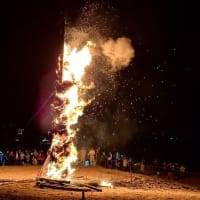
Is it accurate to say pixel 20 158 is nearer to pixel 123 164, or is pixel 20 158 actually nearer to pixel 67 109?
pixel 123 164

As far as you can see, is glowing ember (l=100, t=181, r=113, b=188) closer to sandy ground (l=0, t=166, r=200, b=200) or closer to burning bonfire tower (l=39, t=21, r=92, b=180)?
sandy ground (l=0, t=166, r=200, b=200)

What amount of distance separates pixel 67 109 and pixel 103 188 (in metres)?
4.13

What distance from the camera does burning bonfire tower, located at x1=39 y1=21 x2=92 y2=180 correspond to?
58.5 feet

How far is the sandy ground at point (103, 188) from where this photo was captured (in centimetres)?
1393

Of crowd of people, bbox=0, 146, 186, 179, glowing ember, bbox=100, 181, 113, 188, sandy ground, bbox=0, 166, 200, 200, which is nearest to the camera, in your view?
sandy ground, bbox=0, 166, 200, 200

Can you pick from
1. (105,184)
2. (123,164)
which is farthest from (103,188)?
(123,164)

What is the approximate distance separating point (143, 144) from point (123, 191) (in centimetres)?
→ 2073

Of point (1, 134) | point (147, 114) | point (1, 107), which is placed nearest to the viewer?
point (1, 134)

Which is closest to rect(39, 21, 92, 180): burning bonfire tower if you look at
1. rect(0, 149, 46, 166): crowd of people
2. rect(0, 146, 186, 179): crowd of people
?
rect(0, 146, 186, 179): crowd of people

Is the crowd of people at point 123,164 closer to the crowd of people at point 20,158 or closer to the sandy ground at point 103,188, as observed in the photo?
the sandy ground at point 103,188

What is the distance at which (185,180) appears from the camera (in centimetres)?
2130

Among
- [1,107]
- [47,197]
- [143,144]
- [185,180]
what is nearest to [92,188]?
[47,197]

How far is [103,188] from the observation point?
16406 millimetres

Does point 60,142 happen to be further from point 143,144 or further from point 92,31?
point 143,144
